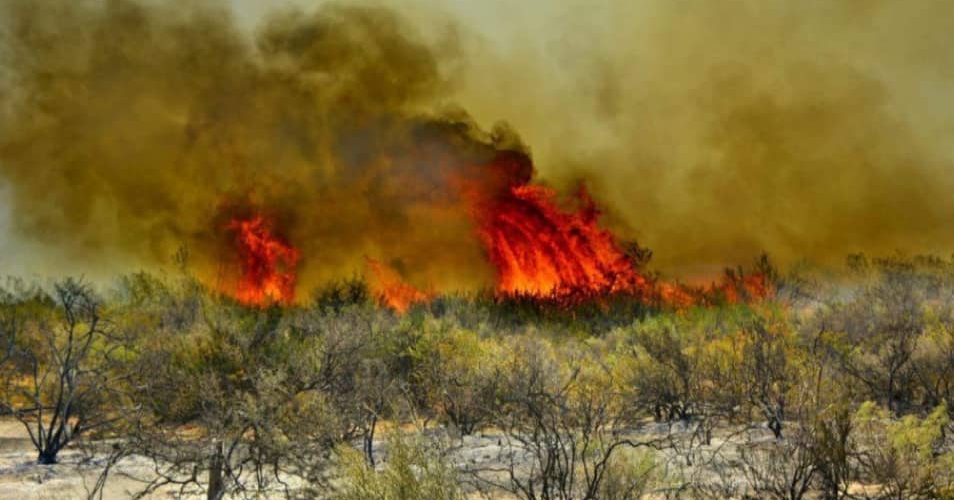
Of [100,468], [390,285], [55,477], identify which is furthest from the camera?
[390,285]

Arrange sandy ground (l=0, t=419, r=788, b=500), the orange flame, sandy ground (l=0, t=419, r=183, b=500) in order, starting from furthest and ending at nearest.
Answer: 1. the orange flame
2. sandy ground (l=0, t=419, r=183, b=500)
3. sandy ground (l=0, t=419, r=788, b=500)

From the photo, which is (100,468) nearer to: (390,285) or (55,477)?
(55,477)

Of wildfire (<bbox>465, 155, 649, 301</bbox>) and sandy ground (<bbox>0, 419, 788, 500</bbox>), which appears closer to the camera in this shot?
sandy ground (<bbox>0, 419, 788, 500</bbox>)

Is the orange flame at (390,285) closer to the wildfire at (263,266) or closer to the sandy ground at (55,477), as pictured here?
the wildfire at (263,266)

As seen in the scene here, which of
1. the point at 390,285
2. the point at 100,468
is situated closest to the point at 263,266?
the point at 390,285

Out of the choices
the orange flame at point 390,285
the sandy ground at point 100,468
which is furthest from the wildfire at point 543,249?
the sandy ground at point 100,468

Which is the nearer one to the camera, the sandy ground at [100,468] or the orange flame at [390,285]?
the sandy ground at [100,468]

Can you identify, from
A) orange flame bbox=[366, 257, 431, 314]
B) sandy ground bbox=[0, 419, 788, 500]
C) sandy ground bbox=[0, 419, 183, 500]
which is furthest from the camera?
orange flame bbox=[366, 257, 431, 314]

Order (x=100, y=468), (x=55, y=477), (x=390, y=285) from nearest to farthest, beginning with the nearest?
(x=55, y=477), (x=100, y=468), (x=390, y=285)

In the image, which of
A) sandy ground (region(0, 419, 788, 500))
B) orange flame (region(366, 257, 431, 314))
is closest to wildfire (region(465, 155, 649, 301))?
orange flame (region(366, 257, 431, 314))

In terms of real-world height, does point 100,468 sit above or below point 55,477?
above

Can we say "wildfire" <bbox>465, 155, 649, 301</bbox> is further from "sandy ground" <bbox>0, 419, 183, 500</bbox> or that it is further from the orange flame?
"sandy ground" <bbox>0, 419, 183, 500</bbox>

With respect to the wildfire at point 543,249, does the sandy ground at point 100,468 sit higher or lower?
lower

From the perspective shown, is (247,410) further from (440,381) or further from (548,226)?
(548,226)
